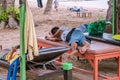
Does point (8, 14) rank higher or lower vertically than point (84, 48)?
lower

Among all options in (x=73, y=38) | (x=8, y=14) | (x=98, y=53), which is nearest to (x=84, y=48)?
(x=98, y=53)

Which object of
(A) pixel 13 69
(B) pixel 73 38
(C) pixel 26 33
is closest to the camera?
(C) pixel 26 33

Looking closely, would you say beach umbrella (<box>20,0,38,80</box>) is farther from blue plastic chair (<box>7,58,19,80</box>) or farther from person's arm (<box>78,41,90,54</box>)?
person's arm (<box>78,41,90,54</box>)

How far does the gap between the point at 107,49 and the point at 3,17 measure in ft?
25.0

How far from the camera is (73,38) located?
19.8ft

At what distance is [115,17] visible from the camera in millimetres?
7516

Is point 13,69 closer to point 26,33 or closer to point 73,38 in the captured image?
point 26,33

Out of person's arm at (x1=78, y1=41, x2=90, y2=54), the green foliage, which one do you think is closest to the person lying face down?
person's arm at (x1=78, y1=41, x2=90, y2=54)

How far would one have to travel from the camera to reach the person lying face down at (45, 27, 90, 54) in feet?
19.1

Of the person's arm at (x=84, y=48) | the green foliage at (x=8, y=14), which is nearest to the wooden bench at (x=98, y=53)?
the person's arm at (x=84, y=48)

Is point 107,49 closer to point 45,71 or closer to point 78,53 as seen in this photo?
point 78,53

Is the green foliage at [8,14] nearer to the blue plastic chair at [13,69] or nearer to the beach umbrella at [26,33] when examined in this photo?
the blue plastic chair at [13,69]

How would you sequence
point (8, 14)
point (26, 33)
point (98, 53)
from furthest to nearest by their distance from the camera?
point (8, 14) → point (98, 53) → point (26, 33)

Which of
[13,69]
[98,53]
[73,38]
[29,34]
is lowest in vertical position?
[13,69]
